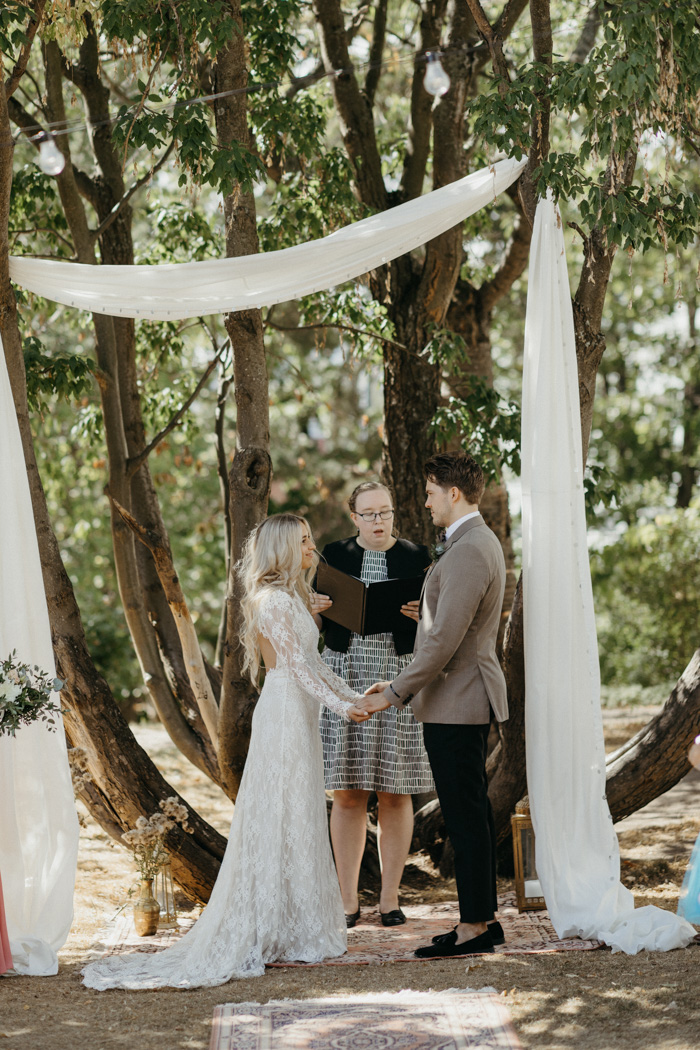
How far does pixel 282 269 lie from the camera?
4246 millimetres

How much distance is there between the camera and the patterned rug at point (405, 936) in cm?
372

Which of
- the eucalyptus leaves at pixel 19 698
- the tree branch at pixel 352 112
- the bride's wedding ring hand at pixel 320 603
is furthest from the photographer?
the tree branch at pixel 352 112

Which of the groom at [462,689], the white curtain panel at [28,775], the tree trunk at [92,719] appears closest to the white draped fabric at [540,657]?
the white curtain panel at [28,775]

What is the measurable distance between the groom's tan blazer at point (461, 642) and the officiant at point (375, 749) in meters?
0.44

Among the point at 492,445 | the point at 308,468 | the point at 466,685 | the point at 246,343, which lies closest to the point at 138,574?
the point at 246,343

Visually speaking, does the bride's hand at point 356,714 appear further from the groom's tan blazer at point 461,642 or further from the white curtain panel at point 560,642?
the white curtain panel at point 560,642

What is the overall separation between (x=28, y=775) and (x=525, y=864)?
1.97 metres

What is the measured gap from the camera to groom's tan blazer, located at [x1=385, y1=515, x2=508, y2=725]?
12.1 ft

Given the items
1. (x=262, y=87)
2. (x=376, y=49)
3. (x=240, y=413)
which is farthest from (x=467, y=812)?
(x=376, y=49)

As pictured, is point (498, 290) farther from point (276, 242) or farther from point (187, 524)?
point (187, 524)

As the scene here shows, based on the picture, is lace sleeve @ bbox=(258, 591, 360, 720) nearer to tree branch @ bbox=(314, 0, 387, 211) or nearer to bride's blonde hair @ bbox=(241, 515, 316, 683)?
bride's blonde hair @ bbox=(241, 515, 316, 683)

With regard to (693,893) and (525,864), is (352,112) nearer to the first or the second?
(525,864)

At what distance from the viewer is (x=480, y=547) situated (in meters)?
3.72

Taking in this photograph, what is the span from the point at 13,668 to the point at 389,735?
1478 millimetres
